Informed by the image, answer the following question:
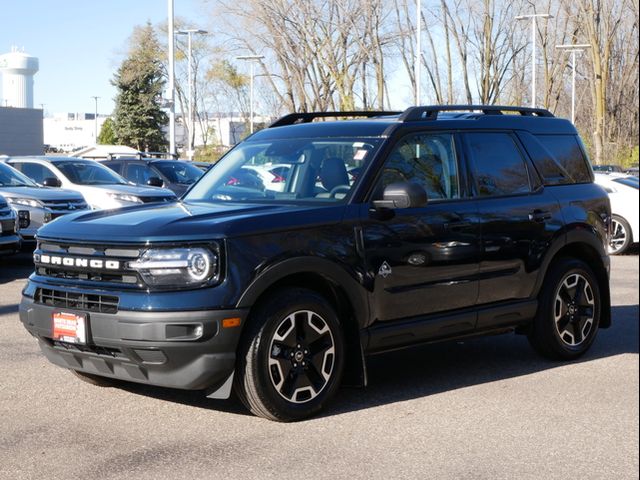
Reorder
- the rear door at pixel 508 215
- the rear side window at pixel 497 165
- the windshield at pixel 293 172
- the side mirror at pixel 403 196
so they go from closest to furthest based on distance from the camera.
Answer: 1. the side mirror at pixel 403 196
2. the windshield at pixel 293 172
3. the rear door at pixel 508 215
4. the rear side window at pixel 497 165

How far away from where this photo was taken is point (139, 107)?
255 feet

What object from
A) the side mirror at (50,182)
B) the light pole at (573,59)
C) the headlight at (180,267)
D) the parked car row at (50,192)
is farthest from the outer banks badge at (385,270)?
the light pole at (573,59)

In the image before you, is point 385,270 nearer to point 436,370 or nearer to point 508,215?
point 508,215

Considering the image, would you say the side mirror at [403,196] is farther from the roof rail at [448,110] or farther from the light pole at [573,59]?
the light pole at [573,59]

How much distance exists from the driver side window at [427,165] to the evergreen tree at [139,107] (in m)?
66.1

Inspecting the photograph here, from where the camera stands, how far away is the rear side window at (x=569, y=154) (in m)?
7.84

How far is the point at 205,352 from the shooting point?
5547 mm

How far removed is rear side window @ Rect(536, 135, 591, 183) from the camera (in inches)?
309

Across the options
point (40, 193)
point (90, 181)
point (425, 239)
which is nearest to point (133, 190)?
point (90, 181)

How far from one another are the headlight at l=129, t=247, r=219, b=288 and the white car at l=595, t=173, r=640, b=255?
1270 centimetres

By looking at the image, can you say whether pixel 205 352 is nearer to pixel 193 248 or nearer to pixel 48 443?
pixel 193 248

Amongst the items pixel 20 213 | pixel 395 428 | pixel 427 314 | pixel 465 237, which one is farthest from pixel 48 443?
pixel 20 213

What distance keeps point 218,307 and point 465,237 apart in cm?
201

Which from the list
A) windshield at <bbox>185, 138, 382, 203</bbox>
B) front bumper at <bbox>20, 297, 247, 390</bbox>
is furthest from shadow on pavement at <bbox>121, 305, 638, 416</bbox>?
windshield at <bbox>185, 138, 382, 203</bbox>
